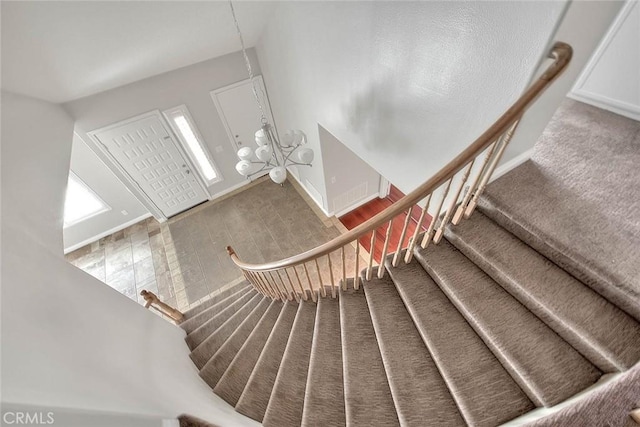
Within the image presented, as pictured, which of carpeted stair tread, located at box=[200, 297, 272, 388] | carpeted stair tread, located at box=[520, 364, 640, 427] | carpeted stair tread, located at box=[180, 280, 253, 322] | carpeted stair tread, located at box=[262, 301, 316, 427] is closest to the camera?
→ carpeted stair tread, located at box=[520, 364, 640, 427]

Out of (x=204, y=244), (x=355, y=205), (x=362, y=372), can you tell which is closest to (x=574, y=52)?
(x=362, y=372)

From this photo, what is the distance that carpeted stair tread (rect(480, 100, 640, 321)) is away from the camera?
4.62 ft

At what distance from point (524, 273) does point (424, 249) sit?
59 cm

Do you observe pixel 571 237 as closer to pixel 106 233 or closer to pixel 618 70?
pixel 618 70

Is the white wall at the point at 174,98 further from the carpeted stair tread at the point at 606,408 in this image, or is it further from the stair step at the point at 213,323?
the carpeted stair tread at the point at 606,408

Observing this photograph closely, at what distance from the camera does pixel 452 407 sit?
53.7 inches

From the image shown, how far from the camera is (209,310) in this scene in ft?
11.1

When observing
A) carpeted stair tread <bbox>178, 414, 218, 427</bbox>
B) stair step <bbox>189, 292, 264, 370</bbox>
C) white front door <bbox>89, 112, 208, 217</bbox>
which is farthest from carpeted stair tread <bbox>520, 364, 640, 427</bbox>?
white front door <bbox>89, 112, 208, 217</bbox>

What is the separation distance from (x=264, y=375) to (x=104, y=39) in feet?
11.6

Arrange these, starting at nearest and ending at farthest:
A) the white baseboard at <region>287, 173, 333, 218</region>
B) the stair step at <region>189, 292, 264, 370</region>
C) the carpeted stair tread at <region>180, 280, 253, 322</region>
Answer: the stair step at <region>189, 292, 264, 370</region>, the carpeted stair tread at <region>180, 280, 253, 322</region>, the white baseboard at <region>287, 173, 333, 218</region>

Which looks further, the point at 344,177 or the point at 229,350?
the point at 344,177

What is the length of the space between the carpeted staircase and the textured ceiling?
10.4ft

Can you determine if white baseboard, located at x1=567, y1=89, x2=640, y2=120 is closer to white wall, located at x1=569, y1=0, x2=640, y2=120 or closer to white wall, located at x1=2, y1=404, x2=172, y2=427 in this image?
white wall, located at x1=569, y1=0, x2=640, y2=120

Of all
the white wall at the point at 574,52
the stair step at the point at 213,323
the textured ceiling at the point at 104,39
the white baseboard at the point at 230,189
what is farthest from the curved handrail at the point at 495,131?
the white baseboard at the point at 230,189
